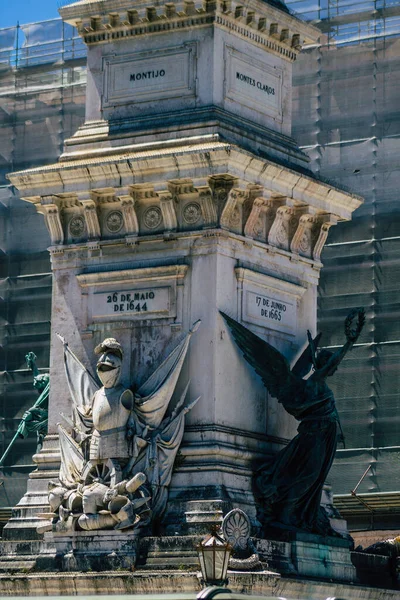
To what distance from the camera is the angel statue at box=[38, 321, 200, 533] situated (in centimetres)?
2900

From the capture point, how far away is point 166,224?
3039 cm

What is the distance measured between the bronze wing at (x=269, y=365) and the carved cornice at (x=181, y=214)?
1716 millimetres

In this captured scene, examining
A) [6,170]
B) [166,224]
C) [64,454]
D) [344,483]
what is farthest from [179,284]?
[6,170]

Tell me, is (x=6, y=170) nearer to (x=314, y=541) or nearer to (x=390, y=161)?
(x=390, y=161)

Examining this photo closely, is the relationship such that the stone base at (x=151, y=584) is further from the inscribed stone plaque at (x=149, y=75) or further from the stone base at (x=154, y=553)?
the inscribed stone plaque at (x=149, y=75)

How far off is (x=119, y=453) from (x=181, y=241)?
3.39m

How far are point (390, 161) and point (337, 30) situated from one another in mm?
3556

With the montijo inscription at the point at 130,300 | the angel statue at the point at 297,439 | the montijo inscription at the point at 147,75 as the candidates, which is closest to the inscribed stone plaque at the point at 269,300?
the angel statue at the point at 297,439

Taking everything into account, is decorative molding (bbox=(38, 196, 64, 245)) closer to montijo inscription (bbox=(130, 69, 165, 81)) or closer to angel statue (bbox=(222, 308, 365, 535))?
montijo inscription (bbox=(130, 69, 165, 81))

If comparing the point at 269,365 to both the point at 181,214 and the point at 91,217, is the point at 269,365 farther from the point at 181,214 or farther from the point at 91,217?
the point at 91,217

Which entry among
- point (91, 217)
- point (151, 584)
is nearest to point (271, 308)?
point (91, 217)

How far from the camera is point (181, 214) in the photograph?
30.4 metres

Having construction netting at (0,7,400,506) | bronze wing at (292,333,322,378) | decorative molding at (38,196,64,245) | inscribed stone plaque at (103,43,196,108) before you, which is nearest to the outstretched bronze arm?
bronze wing at (292,333,322,378)

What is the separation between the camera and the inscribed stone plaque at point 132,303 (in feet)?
99.1
